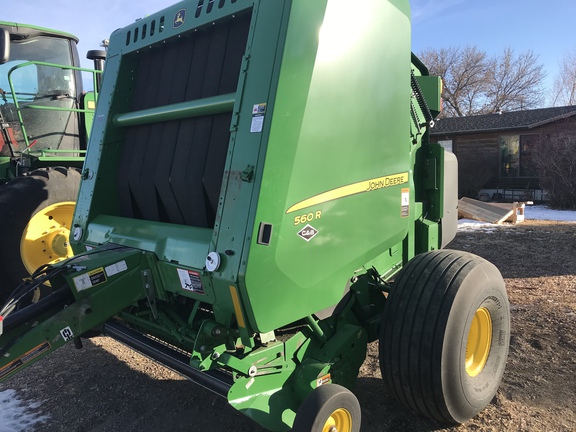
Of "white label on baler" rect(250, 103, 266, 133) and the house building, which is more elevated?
the house building

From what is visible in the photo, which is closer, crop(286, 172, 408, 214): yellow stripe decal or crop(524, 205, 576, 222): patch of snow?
crop(286, 172, 408, 214): yellow stripe decal

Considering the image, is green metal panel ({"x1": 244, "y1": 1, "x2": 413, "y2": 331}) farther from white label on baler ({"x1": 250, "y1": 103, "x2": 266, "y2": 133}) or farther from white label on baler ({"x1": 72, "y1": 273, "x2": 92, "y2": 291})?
white label on baler ({"x1": 72, "y1": 273, "x2": 92, "y2": 291})

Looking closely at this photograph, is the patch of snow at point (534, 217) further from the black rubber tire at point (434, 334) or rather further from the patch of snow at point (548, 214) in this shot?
the black rubber tire at point (434, 334)

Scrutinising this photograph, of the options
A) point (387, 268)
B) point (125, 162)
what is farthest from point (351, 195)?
point (125, 162)

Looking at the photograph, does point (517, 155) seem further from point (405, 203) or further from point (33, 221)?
point (33, 221)

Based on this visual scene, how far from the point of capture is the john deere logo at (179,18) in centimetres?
297

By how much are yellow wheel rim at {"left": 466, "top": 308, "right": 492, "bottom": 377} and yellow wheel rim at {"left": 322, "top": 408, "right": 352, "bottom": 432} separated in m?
1.06

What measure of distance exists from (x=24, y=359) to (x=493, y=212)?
36.7 feet

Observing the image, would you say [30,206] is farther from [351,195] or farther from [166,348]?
[351,195]

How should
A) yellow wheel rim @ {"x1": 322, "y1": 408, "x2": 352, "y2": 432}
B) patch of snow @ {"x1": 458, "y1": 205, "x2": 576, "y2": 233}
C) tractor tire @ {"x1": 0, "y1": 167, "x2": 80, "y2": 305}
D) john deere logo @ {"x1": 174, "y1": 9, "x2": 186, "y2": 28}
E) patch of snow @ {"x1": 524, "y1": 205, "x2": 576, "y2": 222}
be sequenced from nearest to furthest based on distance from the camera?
yellow wheel rim @ {"x1": 322, "y1": 408, "x2": 352, "y2": 432}, john deere logo @ {"x1": 174, "y1": 9, "x2": 186, "y2": 28}, tractor tire @ {"x1": 0, "y1": 167, "x2": 80, "y2": 305}, patch of snow @ {"x1": 458, "y1": 205, "x2": 576, "y2": 233}, patch of snow @ {"x1": 524, "y1": 205, "x2": 576, "y2": 222}

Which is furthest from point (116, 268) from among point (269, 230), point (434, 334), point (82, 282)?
point (434, 334)

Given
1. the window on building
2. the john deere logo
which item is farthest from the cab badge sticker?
the window on building

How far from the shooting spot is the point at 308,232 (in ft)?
7.82

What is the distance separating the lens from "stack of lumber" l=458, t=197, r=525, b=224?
11227 millimetres
